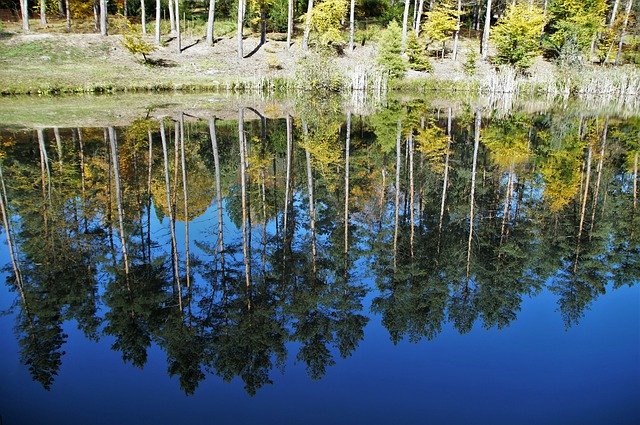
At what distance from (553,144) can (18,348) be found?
621 inches

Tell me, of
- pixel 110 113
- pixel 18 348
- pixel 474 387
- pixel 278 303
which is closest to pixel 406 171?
pixel 278 303

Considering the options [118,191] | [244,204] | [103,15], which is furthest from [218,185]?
[103,15]

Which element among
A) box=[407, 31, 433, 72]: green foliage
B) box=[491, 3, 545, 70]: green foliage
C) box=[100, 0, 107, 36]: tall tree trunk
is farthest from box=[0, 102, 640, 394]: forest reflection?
box=[491, 3, 545, 70]: green foliage

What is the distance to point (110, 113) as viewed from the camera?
2027 centimetres

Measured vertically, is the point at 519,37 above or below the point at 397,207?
above

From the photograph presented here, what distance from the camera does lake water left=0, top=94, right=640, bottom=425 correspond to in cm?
446

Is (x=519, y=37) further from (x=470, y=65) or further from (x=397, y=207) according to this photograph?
(x=397, y=207)

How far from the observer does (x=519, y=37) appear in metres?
40.0

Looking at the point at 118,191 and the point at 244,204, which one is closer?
the point at 244,204

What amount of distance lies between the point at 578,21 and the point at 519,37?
7.09 m

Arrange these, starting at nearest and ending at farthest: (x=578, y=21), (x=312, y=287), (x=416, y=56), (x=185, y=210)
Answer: (x=312, y=287) → (x=185, y=210) → (x=416, y=56) → (x=578, y=21)

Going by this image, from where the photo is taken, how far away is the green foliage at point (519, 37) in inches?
1577

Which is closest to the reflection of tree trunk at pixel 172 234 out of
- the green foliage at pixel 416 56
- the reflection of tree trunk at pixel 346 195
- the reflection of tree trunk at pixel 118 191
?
the reflection of tree trunk at pixel 118 191

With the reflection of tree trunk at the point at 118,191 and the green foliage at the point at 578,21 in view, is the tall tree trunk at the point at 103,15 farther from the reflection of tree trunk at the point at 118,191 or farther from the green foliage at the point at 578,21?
the green foliage at the point at 578,21
